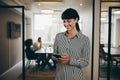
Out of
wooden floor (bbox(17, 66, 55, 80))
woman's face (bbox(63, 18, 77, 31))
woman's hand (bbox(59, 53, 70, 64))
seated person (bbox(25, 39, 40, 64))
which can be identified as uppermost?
woman's face (bbox(63, 18, 77, 31))

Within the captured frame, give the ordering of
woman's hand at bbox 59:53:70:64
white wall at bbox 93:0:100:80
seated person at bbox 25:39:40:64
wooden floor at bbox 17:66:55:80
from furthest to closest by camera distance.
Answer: seated person at bbox 25:39:40:64
wooden floor at bbox 17:66:55:80
white wall at bbox 93:0:100:80
woman's hand at bbox 59:53:70:64

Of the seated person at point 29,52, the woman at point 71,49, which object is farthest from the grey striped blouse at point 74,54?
the seated person at point 29,52

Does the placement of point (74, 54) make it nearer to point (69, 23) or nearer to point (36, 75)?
point (69, 23)

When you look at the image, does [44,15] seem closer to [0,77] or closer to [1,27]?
[1,27]

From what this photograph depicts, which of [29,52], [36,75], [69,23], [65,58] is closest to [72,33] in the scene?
[69,23]

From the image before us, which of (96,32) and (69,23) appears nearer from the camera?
(69,23)

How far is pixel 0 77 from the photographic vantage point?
4.17 m

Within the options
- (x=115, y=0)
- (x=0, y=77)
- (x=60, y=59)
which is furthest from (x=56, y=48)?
(x=0, y=77)

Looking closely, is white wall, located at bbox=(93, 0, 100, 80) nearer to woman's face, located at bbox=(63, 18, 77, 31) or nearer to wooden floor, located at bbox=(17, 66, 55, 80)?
wooden floor, located at bbox=(17, 66, 55, 80)

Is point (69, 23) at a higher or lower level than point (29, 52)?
higher

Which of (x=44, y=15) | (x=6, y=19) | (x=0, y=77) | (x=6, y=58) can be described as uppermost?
(x=44, y=15)

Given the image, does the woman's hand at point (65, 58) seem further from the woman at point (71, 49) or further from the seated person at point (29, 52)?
the seated person at point (29, 52)

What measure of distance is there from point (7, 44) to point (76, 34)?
3.88 metres

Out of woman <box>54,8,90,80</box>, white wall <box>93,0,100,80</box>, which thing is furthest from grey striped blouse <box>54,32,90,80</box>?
white wall <box>93,0,100,80</box>
